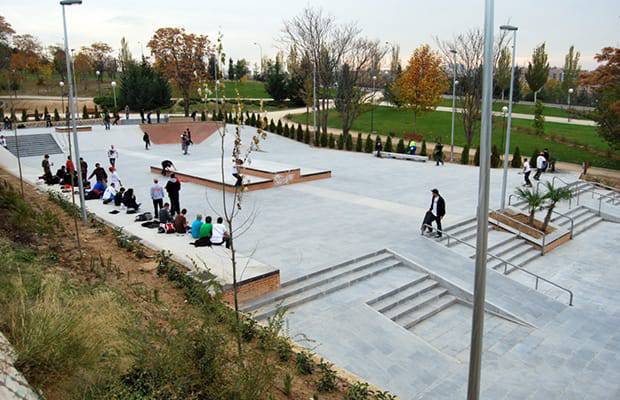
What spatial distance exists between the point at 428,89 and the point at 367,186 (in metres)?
24.3

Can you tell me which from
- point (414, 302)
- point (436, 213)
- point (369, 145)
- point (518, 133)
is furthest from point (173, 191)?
point (518, 133)

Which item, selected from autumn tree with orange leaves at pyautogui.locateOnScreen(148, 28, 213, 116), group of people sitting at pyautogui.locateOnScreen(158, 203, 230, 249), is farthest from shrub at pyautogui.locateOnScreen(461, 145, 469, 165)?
autumn tree with orange leaves at pyautogui.locateOnScreen(148, 28, 213, 116)

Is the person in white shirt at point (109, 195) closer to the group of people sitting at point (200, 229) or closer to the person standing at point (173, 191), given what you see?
the person standing at point (173, 191)

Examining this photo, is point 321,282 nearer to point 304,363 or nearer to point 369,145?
point 304,363

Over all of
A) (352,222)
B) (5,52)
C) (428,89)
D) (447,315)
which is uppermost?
(5,52)

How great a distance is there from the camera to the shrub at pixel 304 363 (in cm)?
721

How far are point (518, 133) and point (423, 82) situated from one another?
10566mm

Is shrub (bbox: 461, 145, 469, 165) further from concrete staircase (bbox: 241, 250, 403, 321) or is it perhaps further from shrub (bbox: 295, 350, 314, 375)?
shrub (bbox: 295, 350, 314, 375)

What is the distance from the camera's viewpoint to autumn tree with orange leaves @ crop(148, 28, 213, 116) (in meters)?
51.3

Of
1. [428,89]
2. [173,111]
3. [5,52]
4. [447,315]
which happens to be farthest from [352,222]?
[5,52]

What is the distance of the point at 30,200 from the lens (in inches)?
633

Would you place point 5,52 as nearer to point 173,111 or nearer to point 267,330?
point 173,111

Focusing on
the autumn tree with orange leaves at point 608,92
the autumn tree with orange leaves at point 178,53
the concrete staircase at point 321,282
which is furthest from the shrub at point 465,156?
the autumn tree with orange leaves at point 178,53

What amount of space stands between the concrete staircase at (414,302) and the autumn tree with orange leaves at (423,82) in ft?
108
